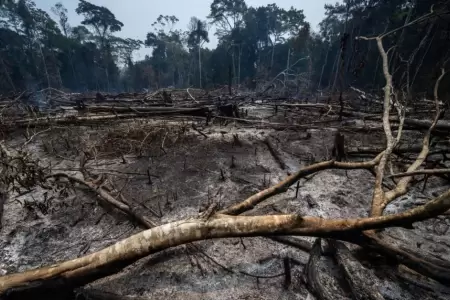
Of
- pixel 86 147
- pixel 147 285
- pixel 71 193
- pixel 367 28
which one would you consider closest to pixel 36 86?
pixel 86 147

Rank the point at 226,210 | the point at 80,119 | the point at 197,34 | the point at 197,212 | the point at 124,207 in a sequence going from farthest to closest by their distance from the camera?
the point at 197,34 < the point at 80,119 < the point at 197,212 < the point at 124,207 < the point at 226,210

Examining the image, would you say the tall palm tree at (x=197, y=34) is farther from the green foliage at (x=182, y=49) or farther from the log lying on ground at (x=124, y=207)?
the log lying on ground at (x=124, y=207)

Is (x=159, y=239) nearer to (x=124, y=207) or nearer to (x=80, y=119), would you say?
(x=124, y=207)

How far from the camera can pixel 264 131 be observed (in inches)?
261

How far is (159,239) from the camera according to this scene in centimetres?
177

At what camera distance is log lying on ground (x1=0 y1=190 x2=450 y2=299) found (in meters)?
1.69

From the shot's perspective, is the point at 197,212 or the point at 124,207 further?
the point at 197,212

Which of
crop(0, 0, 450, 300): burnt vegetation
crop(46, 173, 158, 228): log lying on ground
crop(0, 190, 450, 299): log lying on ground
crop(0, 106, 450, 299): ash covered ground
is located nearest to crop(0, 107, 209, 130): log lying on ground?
crop(0, 0, 450, 300): burnt vegetation

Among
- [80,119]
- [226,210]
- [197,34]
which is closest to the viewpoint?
[226,210]

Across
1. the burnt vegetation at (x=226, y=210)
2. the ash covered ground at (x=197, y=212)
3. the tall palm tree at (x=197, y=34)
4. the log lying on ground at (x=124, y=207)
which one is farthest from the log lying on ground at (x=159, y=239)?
the tall palm tree at (x=197, y=34)

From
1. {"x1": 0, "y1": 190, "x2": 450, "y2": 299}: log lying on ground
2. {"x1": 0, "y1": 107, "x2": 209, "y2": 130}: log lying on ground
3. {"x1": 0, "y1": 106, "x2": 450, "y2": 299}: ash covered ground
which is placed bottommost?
{"x1": 0, "y1": 106, "x2": 450, "y2": 299}: ash covered ground

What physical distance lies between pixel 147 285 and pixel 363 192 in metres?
3.21

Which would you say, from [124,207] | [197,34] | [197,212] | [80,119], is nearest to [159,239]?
[124,207]

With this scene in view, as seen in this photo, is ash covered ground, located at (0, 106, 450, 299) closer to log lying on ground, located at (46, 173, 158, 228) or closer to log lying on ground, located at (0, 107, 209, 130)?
log lying on ground, located at (46, 173, 158, 228)
